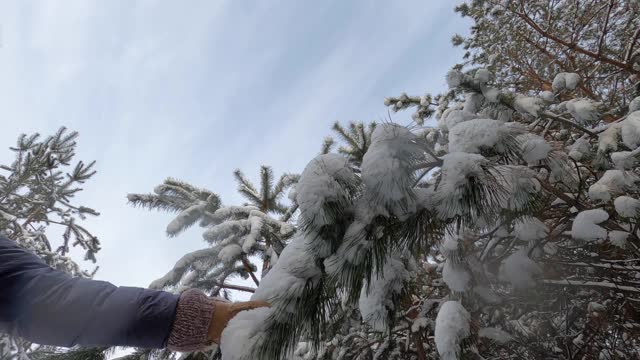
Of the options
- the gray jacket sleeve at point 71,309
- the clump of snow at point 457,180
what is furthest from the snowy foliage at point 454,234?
the gray jacket sleeve at point 71,309

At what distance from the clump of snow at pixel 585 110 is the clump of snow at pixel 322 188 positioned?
179 centimetres

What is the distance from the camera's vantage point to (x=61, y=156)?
7.86 meters

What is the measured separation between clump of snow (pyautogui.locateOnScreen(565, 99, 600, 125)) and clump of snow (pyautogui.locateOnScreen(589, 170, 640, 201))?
0.33 metres

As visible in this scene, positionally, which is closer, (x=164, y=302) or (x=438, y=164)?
(x=164, y=302)

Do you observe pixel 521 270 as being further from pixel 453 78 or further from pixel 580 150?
pixel 453 78

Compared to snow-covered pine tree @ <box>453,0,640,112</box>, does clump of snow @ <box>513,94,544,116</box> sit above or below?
below

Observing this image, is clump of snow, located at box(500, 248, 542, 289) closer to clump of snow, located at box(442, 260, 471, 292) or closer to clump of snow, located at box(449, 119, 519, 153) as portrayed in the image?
clump of snow, located at box(442, 260, 471, 292)

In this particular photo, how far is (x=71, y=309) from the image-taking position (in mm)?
1112

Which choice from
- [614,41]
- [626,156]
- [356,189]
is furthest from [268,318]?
[614,41]

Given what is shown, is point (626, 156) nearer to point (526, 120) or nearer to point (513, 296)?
point (513, 296)

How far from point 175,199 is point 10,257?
3105 millimetres

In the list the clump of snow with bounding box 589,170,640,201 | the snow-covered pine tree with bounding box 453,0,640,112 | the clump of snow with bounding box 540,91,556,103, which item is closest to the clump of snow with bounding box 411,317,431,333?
A: the clump of snow with bounding box 589,170,640,201

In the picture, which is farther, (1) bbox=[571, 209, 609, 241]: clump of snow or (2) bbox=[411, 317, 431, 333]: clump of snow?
(2) bbox=[411, 317, 431, 333]: clump of snow

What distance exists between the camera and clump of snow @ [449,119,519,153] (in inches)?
51.6
